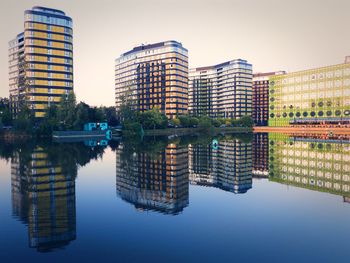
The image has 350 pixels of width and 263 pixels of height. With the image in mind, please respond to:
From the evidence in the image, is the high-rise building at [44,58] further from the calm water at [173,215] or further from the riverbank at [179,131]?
the calm water at [173,215]

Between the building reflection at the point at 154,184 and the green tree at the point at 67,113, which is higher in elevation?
the green tree at the point at 67,113

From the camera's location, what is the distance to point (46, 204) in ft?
62.2

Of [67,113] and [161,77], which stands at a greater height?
[161,77]

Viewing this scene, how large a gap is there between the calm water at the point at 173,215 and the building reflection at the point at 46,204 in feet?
0.21

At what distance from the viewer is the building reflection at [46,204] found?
547 inches

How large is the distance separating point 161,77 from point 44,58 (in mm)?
61885

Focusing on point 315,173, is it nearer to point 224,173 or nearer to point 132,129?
point 224,173

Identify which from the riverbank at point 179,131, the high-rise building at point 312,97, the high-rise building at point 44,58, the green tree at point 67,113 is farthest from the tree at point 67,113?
the high-rise building at point 312,97

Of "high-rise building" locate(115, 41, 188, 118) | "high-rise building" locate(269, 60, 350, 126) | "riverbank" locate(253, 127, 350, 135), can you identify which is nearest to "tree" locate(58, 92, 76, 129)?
"high-rise building" locate(115, 41, 188, 118)

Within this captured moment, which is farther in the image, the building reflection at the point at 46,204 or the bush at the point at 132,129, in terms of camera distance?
the bush at the point at 132,129

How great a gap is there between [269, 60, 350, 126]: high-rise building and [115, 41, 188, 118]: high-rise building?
56.6 m

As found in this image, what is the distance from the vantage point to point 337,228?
588 inches

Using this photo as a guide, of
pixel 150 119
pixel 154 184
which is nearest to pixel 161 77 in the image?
pixel 150 119

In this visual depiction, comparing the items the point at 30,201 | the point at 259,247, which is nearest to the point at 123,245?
the point at 259,247
